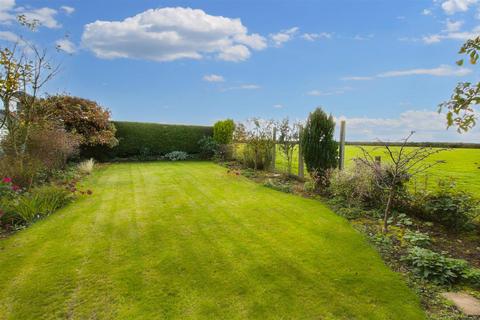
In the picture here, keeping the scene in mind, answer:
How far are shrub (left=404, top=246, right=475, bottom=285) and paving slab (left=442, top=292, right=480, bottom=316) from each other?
20 centimetres

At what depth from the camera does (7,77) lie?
6969mm

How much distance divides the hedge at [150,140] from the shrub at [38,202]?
9282 mm

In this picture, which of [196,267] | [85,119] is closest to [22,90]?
[85,119]

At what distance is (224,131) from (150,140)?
4.49 m

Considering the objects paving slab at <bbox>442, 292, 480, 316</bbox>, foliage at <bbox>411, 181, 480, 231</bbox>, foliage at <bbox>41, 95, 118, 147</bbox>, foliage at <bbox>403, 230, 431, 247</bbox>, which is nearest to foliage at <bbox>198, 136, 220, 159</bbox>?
foliage at <bbox>41, 95, 118, 147</bbox>

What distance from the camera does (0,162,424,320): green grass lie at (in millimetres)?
2754

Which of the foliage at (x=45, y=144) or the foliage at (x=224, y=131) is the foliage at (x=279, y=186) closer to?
the foliage at (x=45, y=144)

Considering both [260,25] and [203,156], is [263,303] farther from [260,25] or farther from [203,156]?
[203,156]

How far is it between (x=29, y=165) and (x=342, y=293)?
7.91m

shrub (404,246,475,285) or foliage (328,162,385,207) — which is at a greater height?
foliage (328,162,385,207)

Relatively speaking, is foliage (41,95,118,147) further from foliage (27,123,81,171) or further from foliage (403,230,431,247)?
foliage (403,230,431,247)

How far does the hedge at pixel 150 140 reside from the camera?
15731 millimetres

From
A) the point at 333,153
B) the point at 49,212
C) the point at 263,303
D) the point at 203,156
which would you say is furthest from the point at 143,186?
the point at 203,156

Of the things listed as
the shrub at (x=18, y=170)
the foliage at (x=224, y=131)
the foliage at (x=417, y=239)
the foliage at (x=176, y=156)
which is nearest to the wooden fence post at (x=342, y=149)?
the foliage at (x=417, y=239)
